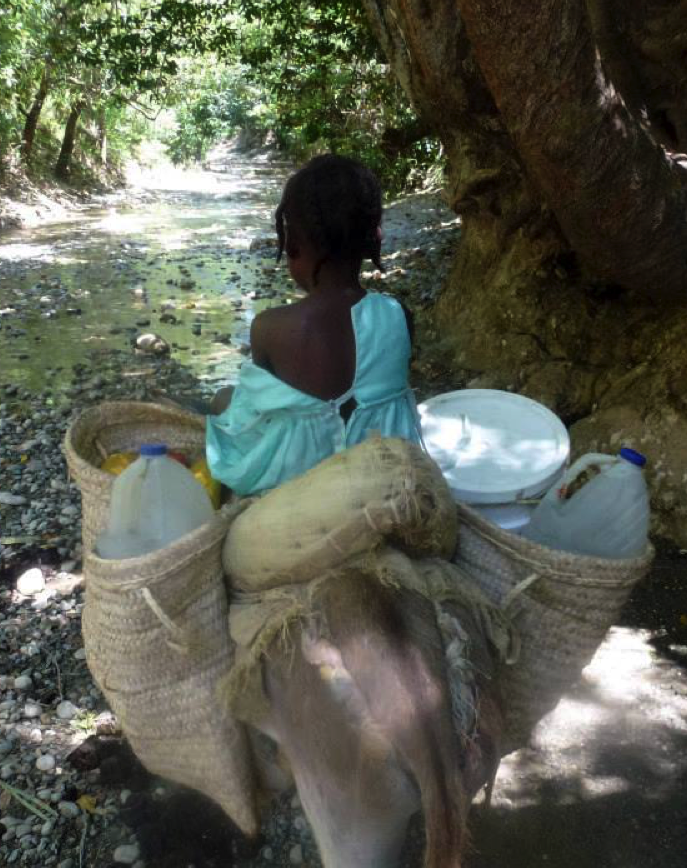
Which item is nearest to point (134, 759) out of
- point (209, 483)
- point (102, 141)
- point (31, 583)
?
point (209, 483)

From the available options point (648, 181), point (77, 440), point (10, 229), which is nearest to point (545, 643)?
point (77, 440)

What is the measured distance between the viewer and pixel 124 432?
103 inches

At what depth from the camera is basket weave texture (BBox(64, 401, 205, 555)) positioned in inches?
93.4

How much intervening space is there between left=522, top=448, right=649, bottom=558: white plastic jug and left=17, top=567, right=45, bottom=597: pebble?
2.35 meters

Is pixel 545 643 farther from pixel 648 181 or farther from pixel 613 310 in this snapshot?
pixel 613 310

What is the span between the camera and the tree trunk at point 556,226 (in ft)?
8.70

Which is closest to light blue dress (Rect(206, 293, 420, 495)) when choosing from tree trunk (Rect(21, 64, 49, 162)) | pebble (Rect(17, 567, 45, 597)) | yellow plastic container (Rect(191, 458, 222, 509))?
yellow plastic container (Rect(191, 458, 222, 509))

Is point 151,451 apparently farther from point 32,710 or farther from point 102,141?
point 102,141

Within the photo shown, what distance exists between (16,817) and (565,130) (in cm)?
297

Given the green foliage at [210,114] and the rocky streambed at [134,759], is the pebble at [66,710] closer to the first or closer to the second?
the rocky streambed at [134,759]

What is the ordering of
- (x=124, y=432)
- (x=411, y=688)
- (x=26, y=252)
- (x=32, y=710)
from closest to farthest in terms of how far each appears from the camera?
(x=411, y=688)
(x=124, y=432)
(x=32, y=710)
(x=26, y=252)

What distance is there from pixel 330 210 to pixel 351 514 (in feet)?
3.01

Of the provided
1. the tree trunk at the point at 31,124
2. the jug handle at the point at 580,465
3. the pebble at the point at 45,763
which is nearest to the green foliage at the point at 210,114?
the tree trunk at the point at 31,124

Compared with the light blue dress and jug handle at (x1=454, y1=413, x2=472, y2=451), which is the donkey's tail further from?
jug handle at (x1=454, y1=413, x2=472, y2=451)
